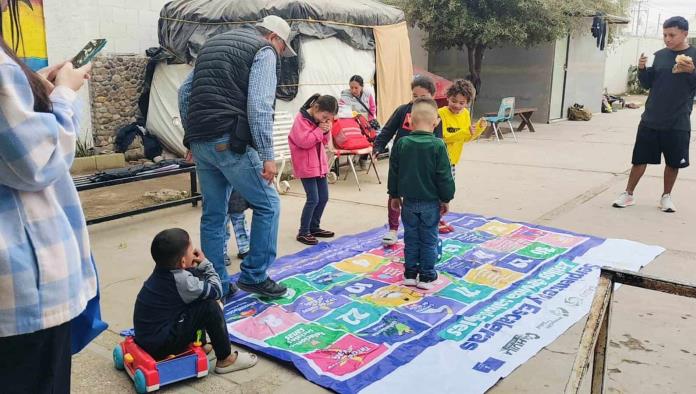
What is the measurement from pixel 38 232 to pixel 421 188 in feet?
9.75

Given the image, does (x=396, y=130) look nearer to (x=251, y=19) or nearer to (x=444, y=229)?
(x=444, y=229)

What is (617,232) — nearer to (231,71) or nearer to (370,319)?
(370,319)

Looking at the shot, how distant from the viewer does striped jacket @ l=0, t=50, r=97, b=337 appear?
4.62 feet

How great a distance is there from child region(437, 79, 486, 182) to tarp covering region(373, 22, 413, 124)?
16.2 ft

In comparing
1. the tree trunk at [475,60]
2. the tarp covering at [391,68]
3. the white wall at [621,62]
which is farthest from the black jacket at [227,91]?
the white wall at [621,62]

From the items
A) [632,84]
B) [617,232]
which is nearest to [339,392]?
[617,232]

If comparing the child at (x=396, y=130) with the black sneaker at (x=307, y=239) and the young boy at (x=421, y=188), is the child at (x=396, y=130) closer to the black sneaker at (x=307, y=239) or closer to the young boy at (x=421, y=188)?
the black sneaker at (x=307, y=239)

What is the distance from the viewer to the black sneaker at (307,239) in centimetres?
538

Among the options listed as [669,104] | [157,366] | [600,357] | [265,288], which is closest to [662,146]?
[669,104]

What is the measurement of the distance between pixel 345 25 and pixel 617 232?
212 inches

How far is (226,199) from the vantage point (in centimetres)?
391

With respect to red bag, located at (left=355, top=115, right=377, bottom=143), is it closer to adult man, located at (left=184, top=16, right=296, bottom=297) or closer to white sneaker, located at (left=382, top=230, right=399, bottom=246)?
white sneaker, located at (left=382, top=230, right=399, bottom=246)

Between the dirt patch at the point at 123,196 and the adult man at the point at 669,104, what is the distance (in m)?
5.42

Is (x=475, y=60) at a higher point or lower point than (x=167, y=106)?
higher
